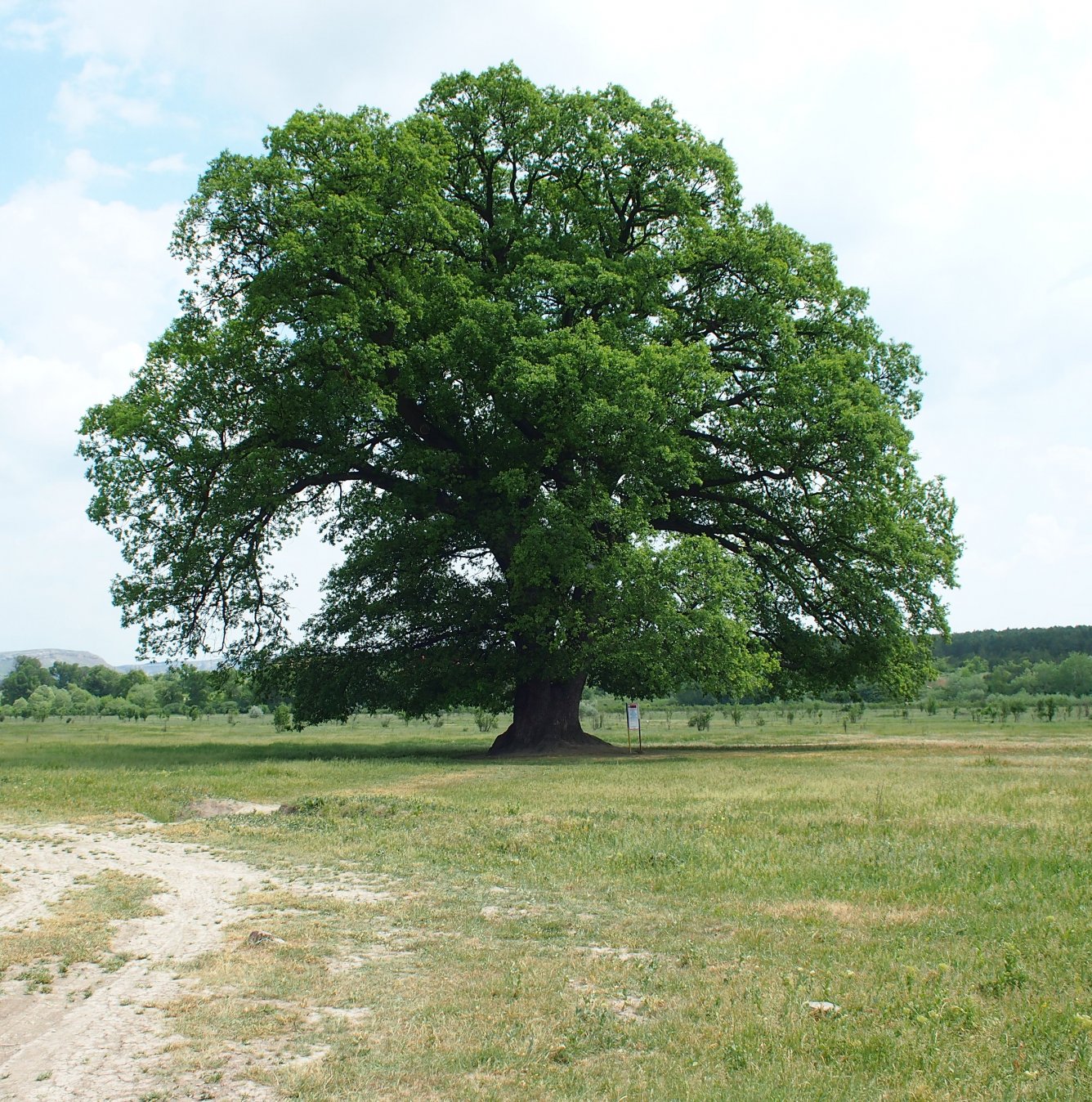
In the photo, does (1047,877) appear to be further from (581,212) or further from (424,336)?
(581,212)

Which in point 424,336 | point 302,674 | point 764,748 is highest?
point 424,336

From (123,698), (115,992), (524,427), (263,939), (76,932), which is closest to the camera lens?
(115,992)

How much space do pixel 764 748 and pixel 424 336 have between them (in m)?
14.8

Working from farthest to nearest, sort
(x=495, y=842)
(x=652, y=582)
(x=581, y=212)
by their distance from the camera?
(x=581, y=212), (x=652, y=582), (x=495, y=842)

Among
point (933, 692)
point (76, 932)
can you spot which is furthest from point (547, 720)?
point (933, 692)

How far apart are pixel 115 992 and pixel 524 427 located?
21970mm

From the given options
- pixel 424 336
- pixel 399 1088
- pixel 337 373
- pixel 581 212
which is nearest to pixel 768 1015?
pixel 399 1088

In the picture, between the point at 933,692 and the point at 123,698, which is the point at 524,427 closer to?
the point at 933,692

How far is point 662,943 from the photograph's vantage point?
7.22 meters

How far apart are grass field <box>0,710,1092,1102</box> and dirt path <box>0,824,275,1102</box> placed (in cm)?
26

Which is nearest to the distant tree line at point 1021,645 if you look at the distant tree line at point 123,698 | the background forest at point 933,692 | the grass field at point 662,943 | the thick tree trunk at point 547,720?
the background forest at point 933,692

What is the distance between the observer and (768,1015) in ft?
18.2

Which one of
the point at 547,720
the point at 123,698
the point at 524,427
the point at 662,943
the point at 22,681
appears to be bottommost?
the point at 662,943

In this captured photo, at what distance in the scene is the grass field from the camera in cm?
496
